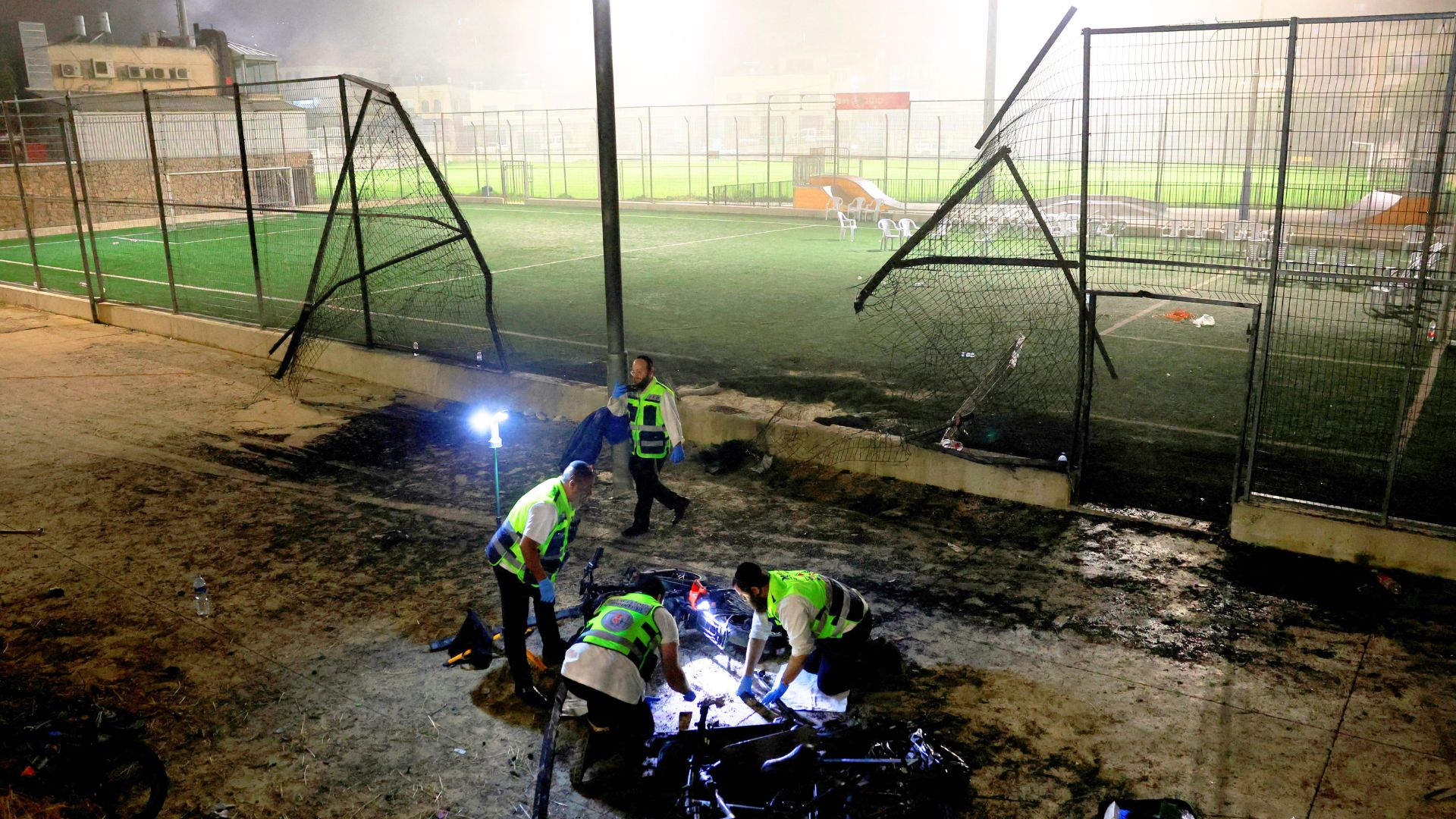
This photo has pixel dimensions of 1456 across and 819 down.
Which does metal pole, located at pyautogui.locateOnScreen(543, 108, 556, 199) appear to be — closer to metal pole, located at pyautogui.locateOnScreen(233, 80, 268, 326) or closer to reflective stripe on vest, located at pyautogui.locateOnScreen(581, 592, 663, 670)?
metal pole, located at pyautogui.locateOnScreen(233, 80, 268, 326)

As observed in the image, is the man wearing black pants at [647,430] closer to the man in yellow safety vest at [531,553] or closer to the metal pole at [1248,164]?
the man in yellow safety vest at [531,553]

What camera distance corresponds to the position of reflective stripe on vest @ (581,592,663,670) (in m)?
5.61

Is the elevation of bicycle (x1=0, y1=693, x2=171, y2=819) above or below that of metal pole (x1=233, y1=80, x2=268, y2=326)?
below

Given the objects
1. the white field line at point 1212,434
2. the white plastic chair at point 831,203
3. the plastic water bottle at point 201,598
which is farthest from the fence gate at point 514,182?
the plastic water bottle at point 201,598

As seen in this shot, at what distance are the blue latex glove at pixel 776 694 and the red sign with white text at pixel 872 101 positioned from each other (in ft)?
103

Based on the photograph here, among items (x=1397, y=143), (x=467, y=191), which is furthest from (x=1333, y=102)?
(x=467, y=191)

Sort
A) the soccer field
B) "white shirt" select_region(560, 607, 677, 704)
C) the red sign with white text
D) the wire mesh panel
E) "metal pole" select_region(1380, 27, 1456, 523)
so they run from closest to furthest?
"white shirt" select_region(560, 607, 677, 704)
"metal pole" select_region(1380, 27, 1456, 523)
the wire mesh panel
the soccer field
the red sign with white text

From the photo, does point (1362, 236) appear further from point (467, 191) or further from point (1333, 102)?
point (467, 191)

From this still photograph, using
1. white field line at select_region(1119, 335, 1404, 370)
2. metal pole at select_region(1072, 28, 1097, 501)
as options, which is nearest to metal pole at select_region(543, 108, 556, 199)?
white field line at select_region(1119, 335, 1404, 370)

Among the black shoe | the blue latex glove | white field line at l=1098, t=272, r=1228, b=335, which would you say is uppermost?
white field line at l=1098, t=272, r=1228, b=335

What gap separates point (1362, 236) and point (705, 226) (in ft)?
66.0

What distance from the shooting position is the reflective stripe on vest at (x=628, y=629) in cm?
561

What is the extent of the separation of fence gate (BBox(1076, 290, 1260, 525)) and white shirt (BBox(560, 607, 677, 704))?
469 centimetres

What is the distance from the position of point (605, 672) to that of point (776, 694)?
1125 millimetres
